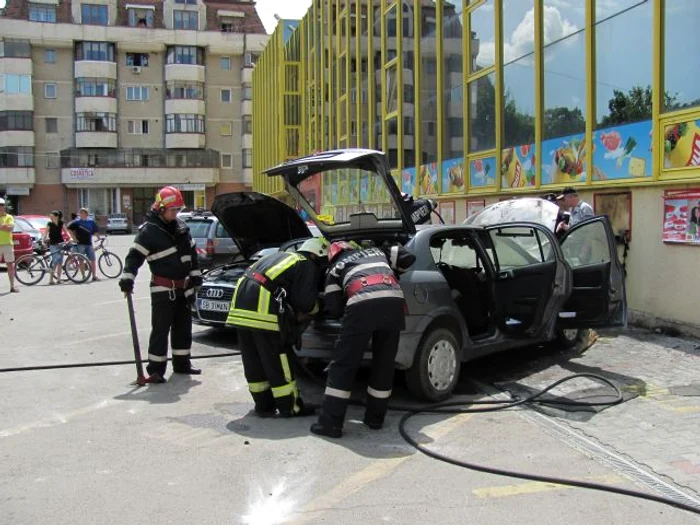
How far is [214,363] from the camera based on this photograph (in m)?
7.19

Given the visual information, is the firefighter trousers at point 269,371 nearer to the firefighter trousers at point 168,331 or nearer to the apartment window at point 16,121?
the firefighter trousers at point 168,331

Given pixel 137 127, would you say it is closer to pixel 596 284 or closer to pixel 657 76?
pixel 657 76

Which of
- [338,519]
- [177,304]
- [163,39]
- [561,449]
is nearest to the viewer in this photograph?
[338,519]

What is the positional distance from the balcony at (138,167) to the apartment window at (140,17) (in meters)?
11.7

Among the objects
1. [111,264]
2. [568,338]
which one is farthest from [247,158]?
[568,338]

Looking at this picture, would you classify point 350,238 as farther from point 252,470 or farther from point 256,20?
point 256,20

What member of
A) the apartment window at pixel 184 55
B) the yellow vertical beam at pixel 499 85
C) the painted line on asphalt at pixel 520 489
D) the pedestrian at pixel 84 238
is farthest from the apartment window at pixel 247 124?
the painted line on asphalt at pixel 520 489

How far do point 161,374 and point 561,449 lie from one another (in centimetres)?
361

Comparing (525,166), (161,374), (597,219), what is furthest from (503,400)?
(525,166)

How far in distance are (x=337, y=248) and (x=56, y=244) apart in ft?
39.4

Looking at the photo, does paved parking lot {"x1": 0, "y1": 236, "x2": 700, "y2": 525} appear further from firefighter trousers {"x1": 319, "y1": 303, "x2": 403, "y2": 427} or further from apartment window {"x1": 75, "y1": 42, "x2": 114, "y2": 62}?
apartment window {"x1": 75, "y1": 42, "x2": 114, "y2": 62}

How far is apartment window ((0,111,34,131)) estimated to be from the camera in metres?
56.4

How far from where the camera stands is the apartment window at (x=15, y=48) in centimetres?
5616

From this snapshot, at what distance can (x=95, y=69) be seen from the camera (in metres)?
57.7
